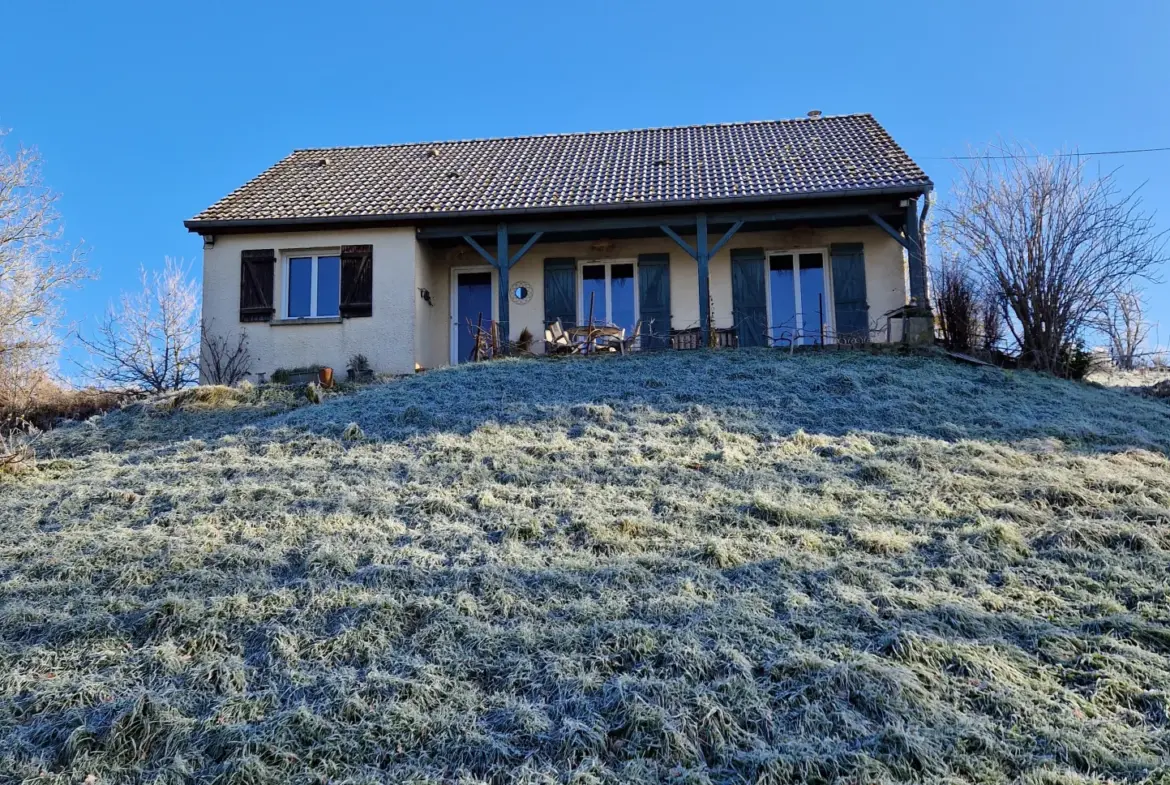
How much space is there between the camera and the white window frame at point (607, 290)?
569 inches

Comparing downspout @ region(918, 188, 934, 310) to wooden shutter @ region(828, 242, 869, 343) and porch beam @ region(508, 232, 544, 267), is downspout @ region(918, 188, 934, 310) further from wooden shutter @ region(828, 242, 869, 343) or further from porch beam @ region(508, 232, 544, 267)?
porch beam @ region(508, 232, 544, 267)

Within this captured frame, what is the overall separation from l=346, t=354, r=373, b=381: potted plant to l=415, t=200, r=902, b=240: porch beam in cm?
228

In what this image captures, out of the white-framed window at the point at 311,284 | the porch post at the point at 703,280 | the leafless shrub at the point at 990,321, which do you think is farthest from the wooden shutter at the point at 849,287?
the white-framed window at the point at 311,284

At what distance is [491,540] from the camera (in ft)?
19.2

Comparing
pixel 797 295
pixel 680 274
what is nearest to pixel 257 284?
pixel 680 274

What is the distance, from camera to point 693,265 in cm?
1445

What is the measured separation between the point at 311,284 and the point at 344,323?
111 centimetres

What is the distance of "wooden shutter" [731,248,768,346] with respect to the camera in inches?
555

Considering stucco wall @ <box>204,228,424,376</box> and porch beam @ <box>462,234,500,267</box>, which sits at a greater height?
porch beam @ <box>462,234,500,267</box>

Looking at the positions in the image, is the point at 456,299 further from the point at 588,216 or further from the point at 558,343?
the point at 558,343

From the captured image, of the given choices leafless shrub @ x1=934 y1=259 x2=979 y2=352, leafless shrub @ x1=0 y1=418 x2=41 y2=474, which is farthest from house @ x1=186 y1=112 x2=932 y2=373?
leafless shrub @ x1=0 y1=418 x2=41 y2=474

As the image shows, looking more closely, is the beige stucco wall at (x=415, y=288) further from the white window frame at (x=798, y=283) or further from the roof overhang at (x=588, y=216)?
the roof overhang at (x=588, y=216)

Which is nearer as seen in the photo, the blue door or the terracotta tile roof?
the terracotta tile roof

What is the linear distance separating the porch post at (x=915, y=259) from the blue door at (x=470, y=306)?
6929 mm
